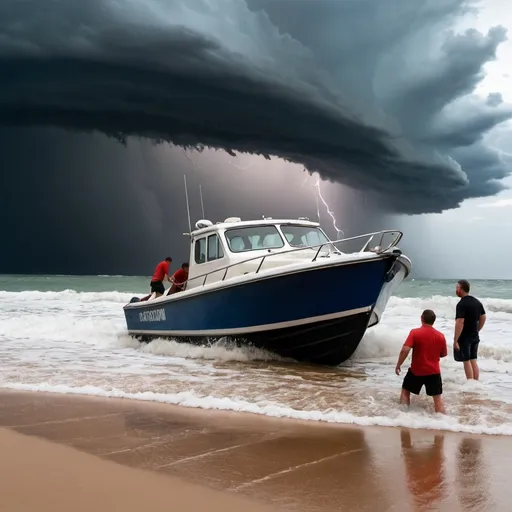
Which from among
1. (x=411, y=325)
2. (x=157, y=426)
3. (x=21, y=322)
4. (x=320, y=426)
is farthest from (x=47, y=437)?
(x=411, y=325)

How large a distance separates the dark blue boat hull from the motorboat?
15 mm

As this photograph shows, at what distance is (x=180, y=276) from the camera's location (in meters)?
10.9

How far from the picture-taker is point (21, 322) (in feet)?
50.1

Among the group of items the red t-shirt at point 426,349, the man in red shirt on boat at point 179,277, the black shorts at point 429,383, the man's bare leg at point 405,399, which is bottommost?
the man's bare leg at point 405,399

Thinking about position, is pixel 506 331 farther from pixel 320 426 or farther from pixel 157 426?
pixel 157 426

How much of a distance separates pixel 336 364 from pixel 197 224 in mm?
4130

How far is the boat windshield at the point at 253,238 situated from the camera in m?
9.94

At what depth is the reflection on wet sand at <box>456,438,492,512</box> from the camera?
10.1ft

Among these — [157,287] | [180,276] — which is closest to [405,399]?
[180,276]

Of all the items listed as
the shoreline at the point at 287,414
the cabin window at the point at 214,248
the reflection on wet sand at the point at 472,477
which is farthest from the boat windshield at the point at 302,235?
the reflection on wet sand at the point at 472,477

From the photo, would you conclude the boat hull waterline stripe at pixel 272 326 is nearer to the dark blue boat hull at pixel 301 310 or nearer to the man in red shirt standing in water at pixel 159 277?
the dark blue boat hull at pixel 301 310

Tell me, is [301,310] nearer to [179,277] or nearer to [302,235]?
[302,235]

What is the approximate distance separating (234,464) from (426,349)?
7.99 ft

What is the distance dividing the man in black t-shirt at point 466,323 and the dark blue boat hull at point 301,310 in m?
1.40
